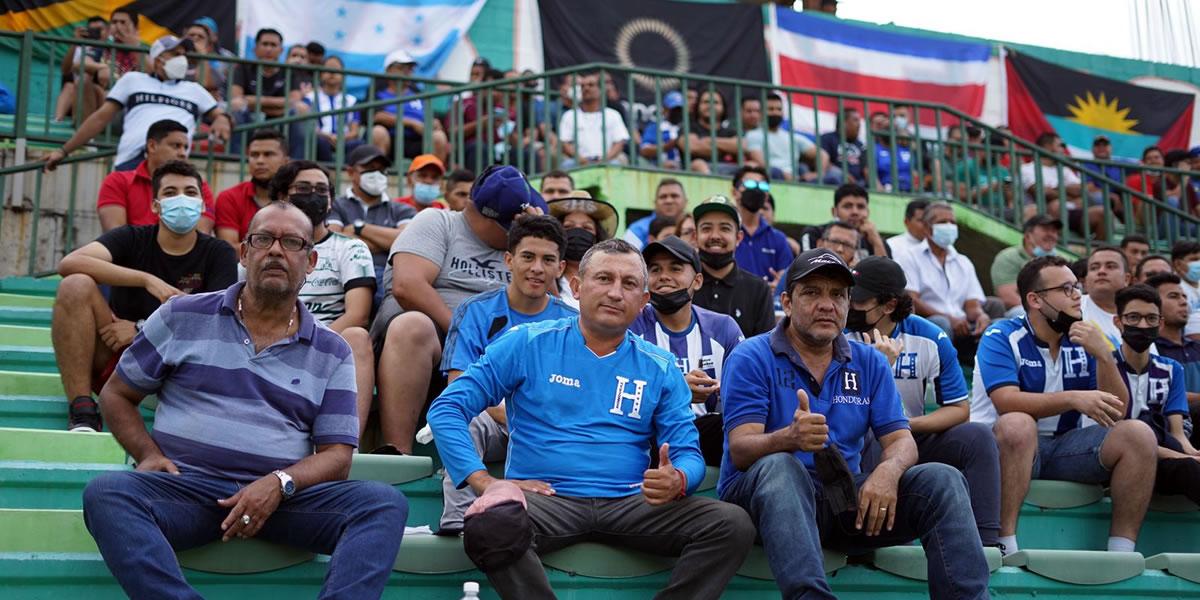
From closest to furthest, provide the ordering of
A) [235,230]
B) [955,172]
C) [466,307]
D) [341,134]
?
[466,307] → [235,230] → [341,134] → [955,172]

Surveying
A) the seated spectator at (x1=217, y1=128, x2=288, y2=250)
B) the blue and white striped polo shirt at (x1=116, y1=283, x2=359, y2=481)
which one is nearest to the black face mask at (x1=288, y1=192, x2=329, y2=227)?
the seated spectator at (x1=217, y1=128, x2=288, y2=250)

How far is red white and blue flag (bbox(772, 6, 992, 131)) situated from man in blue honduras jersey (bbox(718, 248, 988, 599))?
9.49m

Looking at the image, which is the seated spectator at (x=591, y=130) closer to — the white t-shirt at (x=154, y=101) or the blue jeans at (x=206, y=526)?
the white t-shirt at (x=154, y=101)

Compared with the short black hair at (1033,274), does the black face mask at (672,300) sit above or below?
below

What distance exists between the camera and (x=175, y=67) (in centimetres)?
850

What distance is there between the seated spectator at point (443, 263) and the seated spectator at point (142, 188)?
5.69 feet

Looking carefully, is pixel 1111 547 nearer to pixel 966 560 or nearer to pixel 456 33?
pixel 966 560

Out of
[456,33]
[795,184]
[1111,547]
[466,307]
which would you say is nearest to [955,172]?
[795,184]

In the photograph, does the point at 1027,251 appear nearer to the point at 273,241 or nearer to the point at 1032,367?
the point at 1032,367

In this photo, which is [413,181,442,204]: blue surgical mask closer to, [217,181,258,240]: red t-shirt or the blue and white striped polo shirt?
[217,181,258,240]: red t-shirt

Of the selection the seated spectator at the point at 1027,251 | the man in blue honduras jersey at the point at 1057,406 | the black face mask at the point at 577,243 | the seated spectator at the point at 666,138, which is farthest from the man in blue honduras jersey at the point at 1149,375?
the seated spectator at the point at 666,138

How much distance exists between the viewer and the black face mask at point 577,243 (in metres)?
5.66

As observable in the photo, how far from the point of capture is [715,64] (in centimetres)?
1351

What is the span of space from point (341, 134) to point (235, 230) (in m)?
2.54
